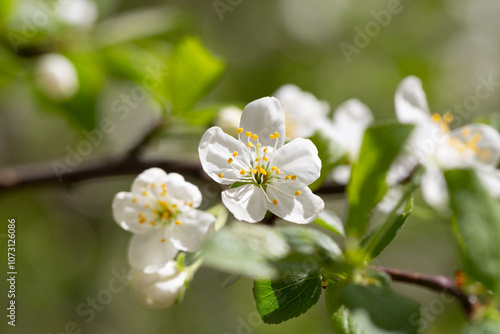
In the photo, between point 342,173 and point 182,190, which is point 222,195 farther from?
point 342,173

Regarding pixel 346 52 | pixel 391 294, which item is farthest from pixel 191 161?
pixel 346 52

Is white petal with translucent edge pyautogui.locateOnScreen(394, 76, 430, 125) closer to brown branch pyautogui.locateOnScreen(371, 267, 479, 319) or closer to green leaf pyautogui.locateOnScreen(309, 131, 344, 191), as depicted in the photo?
green leaf pyautogui.locateOnScreen(309, 131, 344, 191)

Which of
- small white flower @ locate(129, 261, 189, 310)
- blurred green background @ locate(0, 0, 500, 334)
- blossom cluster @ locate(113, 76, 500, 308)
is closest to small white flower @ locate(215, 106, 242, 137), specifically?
blossom cluster @ locate(113, 76, 500, 308)

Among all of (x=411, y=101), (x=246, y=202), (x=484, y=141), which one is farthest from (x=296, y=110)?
(x=246, y=202)

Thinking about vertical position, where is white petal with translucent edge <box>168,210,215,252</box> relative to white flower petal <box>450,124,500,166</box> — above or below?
below

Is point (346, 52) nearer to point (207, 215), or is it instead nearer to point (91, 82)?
point (91, 82)

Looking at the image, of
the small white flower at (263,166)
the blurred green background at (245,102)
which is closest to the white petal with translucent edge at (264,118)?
the small white flower at (263,166)
